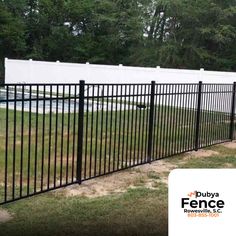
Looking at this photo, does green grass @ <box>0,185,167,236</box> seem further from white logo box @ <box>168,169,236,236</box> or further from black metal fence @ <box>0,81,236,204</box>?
white logo box @ <box>168,169,236,236</box>

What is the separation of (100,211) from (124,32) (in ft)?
102

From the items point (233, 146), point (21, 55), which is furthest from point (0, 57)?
point (233, 146)

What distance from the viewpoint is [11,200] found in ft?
18.4

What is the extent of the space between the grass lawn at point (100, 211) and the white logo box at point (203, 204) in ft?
9.07

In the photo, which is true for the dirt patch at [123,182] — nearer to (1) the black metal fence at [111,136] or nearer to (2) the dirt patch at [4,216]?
(1) the black metal fence at [111,136]

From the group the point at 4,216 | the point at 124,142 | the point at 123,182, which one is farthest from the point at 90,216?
the point at 124,142

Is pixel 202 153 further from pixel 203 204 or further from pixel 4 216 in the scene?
pixel 203 204

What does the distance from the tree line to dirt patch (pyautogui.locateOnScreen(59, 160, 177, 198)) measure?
23213mm

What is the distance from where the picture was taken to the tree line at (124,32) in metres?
31.2

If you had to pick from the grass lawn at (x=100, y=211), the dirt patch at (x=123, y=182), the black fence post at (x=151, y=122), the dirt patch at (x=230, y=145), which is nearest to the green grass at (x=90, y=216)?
the grass lawn at (x=100, y=211)

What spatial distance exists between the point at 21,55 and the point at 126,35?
829 cm

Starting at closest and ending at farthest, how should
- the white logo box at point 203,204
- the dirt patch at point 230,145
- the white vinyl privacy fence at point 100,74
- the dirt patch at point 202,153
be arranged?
the white logo box at point 203,204 → the dirt patch at point 202,153 → the dirt patch at point 230,145 → the white vinyl privacy fence at point 100,74

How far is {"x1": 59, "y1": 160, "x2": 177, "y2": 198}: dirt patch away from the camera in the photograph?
21.0 ft

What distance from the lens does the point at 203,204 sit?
212 centimetres
